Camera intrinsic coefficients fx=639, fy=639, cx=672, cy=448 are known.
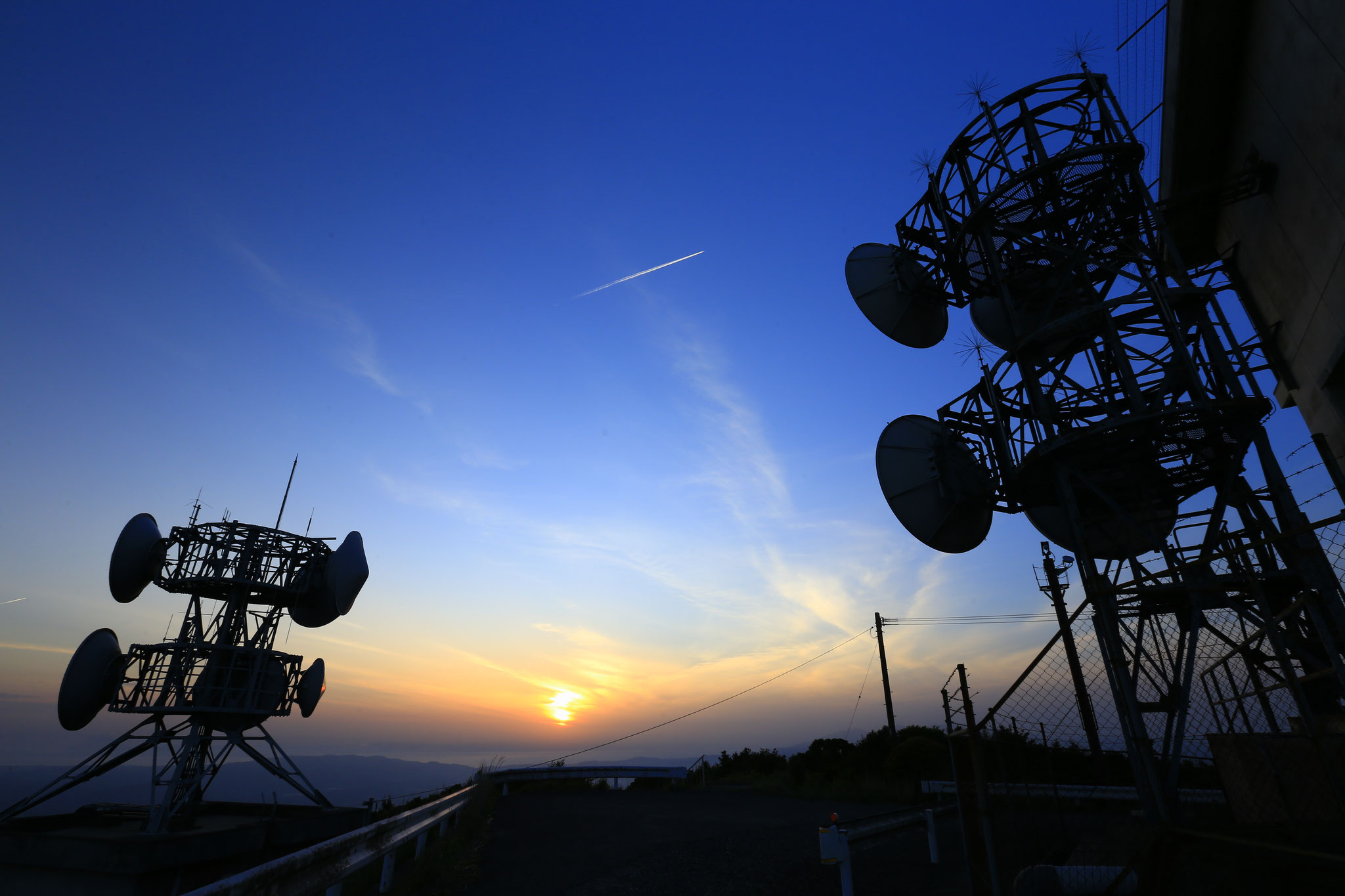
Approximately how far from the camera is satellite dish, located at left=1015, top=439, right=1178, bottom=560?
10.9 meters

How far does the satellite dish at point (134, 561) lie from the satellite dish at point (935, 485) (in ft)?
73.3

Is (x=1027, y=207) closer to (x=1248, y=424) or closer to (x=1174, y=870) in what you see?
(x=1248, y=424)

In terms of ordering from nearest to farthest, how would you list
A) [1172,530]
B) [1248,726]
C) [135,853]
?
[1248,726] → [1172,530] → [135,853]

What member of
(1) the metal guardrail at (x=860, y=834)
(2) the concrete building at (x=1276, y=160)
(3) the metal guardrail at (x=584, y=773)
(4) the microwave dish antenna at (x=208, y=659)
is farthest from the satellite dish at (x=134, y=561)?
(2) the concrete building at (x=1276, y=160)

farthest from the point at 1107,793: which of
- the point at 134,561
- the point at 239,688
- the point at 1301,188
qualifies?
the point at 134,561

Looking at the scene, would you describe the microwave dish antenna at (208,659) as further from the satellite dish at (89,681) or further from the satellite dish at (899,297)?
the satellite dish at (899,297)

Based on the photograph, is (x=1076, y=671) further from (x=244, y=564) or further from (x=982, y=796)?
(x=244, y=564)

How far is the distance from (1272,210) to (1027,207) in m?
5.36

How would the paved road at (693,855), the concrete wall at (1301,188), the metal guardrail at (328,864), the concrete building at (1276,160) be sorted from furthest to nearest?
the concrete building at (1276,160) → the concrete wall at (1301,188) → the paved road at (693,855) → the metal guardrail at (328,864)

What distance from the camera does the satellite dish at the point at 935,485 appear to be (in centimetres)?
1334

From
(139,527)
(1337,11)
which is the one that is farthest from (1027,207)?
(139,527)

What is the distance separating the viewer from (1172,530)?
1221 centimetres

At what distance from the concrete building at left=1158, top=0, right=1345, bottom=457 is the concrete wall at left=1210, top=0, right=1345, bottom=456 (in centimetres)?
3

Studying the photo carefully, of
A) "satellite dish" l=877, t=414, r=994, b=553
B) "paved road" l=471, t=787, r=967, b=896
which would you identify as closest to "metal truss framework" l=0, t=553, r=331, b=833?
"paved road" l=471, t=787, r=967, b=896
